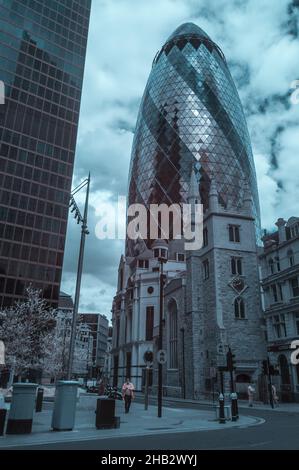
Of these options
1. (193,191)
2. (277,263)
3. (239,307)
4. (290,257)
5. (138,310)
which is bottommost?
(239,307)

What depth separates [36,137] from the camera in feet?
243

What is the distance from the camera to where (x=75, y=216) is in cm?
1991

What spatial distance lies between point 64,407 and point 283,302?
3204 cm

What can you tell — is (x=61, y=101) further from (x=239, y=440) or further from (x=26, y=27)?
(x=239, y=440)

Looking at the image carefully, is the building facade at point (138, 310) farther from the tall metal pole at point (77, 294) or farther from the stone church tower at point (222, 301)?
the tall metal pole at point (77, 294)

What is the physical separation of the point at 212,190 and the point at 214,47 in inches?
3254

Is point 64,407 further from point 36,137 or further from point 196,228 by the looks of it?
point 36,137

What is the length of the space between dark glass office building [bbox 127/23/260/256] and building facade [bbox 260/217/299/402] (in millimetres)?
45401

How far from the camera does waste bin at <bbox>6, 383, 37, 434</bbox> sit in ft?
38.3

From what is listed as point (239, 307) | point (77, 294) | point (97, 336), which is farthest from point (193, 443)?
point (97, 336)

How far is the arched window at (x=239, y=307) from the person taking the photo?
47031 millimetres

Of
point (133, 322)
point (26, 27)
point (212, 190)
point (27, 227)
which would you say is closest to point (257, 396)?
point (212, 190)

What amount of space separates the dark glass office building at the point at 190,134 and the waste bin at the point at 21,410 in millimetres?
78758

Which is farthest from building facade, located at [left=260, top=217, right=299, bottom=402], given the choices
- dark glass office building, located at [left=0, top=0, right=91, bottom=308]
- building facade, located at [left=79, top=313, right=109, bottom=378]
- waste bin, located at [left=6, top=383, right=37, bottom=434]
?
building facade, located at [left=79, top=313, right=109, bottom=378]
